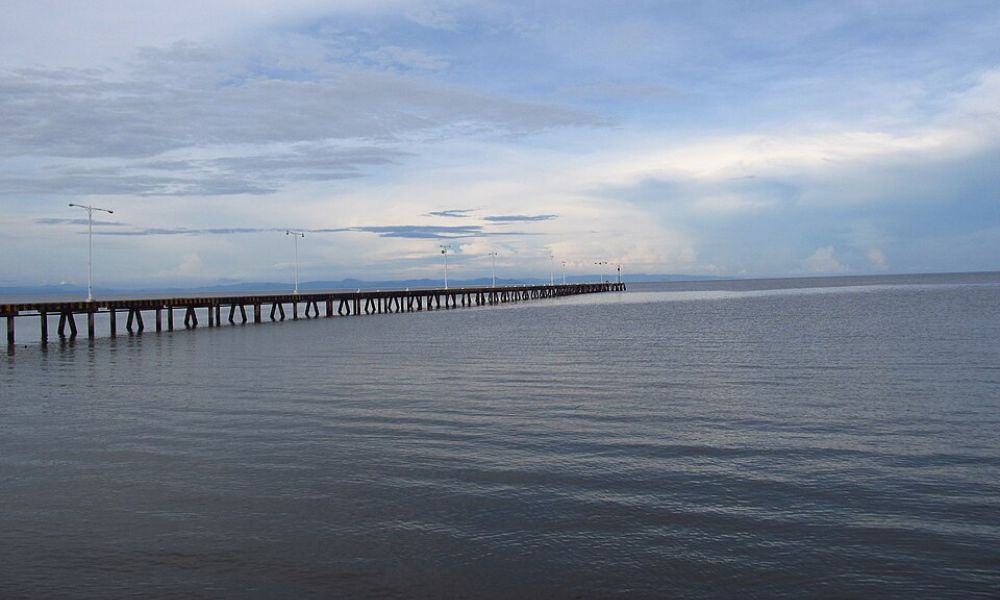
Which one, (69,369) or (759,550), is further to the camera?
(69,369)

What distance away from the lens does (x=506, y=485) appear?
10.3 m

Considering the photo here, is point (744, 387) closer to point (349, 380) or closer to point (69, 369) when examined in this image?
point (349, 380)

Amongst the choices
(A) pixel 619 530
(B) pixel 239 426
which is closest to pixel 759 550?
(A) pixel 619 530

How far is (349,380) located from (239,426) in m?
7.24

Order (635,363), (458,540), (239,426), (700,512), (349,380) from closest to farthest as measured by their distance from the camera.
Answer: (458,540) < (700,512) < (239,426) < (349,380) < (635,363)

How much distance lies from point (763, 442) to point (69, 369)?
2252cm

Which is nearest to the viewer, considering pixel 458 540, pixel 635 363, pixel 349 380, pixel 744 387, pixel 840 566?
pixel 840 566

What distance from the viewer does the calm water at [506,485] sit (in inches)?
288

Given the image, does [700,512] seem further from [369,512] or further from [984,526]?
[369,512]

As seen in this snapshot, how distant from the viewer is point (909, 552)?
7742 millimetres

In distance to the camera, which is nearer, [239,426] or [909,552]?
[909,552]

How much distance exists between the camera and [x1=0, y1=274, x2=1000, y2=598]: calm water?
288 inches

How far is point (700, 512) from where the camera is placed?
9047 millimetres

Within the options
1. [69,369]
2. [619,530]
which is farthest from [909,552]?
[69,369]
